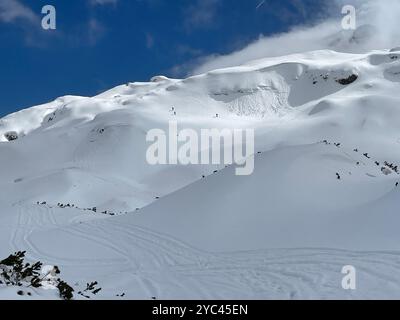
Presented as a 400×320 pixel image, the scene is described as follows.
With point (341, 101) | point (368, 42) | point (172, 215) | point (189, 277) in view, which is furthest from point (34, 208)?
point (368, 42)

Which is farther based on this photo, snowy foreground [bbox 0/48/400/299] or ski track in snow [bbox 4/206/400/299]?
snowy foreground [bbox 0/48/400/299]

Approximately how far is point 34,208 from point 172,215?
485 inches

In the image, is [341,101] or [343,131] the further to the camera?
[341,101]

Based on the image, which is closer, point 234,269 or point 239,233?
point 234,269

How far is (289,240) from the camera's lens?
1336 centimetres

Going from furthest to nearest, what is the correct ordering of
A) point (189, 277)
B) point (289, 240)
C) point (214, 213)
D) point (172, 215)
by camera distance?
point (172, 215) → point (214, 213) → point (289, 240) → point (189, 277)

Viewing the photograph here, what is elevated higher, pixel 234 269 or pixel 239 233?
pixel 239 233

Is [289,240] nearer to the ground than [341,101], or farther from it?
nearer to the ground

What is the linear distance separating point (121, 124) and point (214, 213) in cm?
5601

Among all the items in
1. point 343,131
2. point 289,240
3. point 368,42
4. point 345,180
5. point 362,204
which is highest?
point 368,42

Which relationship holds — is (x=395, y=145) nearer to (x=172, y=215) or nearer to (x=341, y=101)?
(x=341, y=101)

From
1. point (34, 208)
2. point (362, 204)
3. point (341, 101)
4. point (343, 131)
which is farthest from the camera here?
point (341, 101)

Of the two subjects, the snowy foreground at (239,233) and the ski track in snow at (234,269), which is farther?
the snowy foreground at (239,233)

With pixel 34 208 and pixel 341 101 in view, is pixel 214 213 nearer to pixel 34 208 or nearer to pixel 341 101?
pixel 34 208
